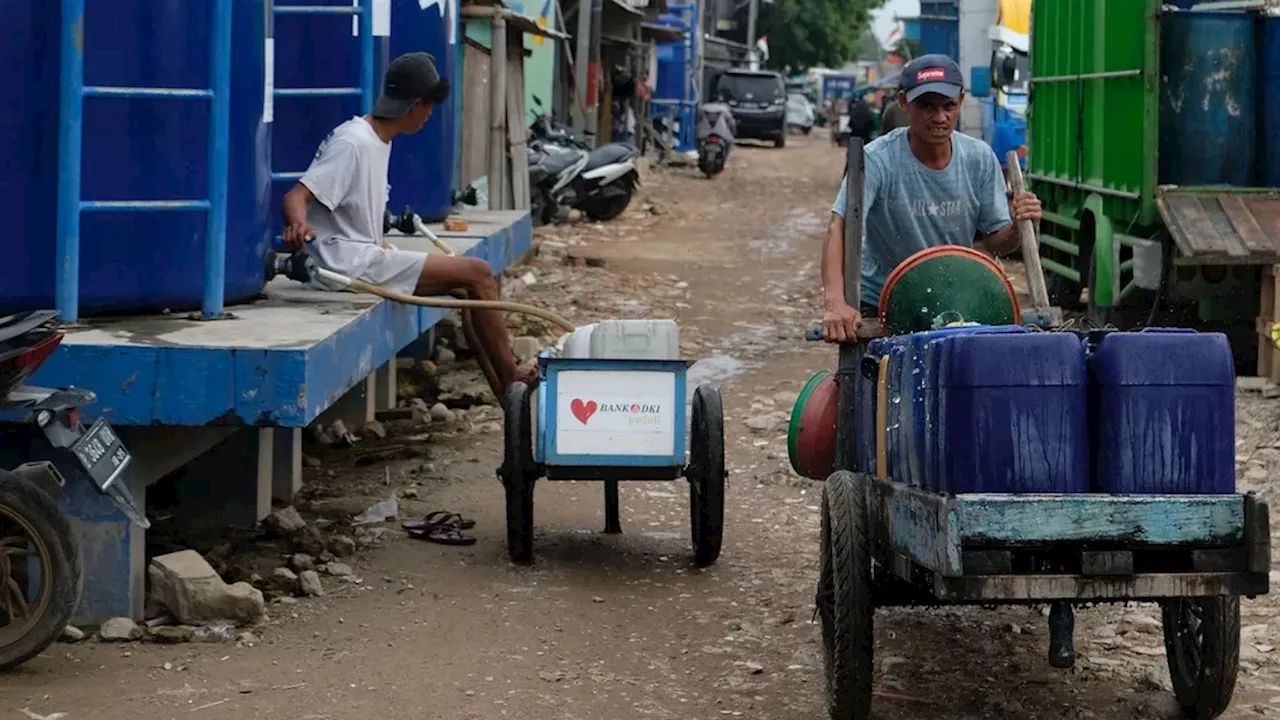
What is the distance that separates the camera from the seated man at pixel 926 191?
575 centimetres

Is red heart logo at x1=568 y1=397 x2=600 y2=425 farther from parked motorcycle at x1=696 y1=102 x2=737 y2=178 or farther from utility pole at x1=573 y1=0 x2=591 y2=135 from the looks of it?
parked motorcycle at x1=696 y1=102 x2=737 y2=178

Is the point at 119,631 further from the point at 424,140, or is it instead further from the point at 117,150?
the point at 424,140

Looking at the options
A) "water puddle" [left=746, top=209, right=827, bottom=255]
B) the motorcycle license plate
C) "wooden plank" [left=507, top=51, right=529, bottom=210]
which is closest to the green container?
the motorcycle license plate

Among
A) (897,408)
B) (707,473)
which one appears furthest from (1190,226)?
(897,408)

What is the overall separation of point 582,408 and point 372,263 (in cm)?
146

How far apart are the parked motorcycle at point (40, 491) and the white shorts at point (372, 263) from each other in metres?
2.16

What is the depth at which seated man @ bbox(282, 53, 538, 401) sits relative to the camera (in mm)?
7527

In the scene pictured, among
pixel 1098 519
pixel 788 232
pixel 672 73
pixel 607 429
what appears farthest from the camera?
pixel 672 73

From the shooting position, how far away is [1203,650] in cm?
475

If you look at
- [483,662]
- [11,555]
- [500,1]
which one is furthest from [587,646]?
[500,1]

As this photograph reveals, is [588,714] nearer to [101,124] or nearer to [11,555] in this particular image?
[11,555]

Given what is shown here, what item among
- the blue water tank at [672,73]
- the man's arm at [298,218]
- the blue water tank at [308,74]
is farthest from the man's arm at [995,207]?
the blue water tank at [672,73]

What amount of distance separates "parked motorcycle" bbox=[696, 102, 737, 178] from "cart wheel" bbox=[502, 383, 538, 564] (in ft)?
91.7

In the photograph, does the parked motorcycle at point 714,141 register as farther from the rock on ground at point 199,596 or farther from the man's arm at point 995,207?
the rock on ground at point 199,596
